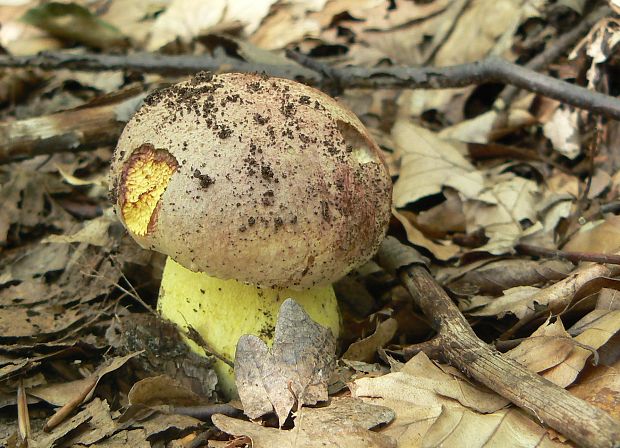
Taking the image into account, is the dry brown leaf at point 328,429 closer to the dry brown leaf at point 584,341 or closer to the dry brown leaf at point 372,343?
the dry brown leaf at point 372,343

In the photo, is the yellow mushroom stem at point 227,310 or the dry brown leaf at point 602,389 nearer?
the dry brown leaf at point 602,389

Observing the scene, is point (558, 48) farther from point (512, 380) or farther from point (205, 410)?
point (205, 410)

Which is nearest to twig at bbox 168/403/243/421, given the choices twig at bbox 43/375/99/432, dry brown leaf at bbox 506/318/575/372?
twig at bbox 43/375/99/432

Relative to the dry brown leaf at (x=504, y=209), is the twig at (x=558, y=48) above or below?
above

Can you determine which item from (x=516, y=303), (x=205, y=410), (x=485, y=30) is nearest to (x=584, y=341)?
(x=516, y=303)

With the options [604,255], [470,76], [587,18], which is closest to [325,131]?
[604,255]

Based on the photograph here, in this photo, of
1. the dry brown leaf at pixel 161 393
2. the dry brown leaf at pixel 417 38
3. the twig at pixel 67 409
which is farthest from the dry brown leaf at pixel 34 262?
the dry brown leaf at pixel 417 38
